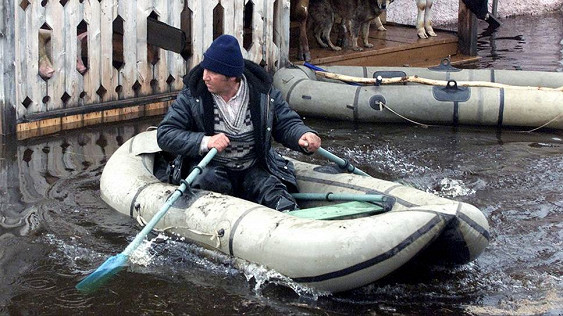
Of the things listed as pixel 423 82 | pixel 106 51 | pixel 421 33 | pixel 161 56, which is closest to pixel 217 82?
pixel 106 51

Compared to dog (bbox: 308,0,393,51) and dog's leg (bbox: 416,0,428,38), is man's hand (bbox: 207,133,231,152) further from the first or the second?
dog's leg (bbox: 416,0,428,38)

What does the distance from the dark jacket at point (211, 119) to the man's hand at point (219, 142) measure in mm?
113

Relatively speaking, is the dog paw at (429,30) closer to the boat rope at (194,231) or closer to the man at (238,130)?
the man at (238,130)

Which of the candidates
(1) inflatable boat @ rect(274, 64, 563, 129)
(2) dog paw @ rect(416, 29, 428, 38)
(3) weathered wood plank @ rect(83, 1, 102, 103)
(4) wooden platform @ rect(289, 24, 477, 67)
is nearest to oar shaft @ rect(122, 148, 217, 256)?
(3) weathered wood plank @ rect(83, 1, 102, 103)

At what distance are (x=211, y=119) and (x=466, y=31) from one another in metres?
7.96

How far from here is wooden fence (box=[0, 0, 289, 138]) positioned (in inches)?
345

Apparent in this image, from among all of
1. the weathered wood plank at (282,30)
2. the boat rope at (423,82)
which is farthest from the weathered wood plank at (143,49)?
the boat rope at (423,82)

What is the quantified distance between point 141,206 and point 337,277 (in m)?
1.72

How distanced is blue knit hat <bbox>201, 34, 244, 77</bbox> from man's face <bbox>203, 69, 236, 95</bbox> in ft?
0.13

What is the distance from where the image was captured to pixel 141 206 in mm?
6430

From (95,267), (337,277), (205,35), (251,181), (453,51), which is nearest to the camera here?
(337,277)

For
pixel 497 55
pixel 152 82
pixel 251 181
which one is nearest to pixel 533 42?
pixel 497 55

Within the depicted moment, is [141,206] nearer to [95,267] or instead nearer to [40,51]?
[95,267]

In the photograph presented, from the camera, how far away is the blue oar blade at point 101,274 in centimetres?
539
